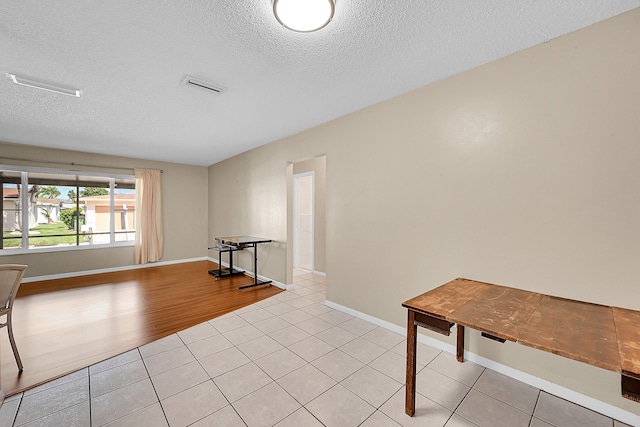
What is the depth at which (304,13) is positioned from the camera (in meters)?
1.48

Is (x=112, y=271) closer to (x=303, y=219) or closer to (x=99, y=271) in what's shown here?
(x=99, y=271)

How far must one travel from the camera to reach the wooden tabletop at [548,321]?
1.09 meters

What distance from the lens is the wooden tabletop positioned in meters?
1.09

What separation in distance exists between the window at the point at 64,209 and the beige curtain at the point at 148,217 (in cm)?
23

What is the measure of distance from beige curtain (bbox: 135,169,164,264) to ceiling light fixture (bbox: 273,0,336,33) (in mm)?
5733

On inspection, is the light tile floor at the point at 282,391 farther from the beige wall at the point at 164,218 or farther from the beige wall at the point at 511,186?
the beige wall at the point at 164,218

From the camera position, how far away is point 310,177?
5.65 meters

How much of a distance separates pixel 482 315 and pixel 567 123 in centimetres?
149

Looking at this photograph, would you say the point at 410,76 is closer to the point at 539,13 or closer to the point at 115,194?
the point at 539,13

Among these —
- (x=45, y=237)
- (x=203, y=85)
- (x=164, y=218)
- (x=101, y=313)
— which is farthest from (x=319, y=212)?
(x=45, y=237)

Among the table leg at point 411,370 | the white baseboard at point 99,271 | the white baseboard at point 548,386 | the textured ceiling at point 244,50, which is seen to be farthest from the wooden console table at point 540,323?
the white baseboard at point 99,271

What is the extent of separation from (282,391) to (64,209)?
6101 millimetres

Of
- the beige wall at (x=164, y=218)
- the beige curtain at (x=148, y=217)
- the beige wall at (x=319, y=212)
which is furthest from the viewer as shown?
the beige curtain at (x=148, y=217)

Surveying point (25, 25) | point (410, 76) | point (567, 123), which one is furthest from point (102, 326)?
point (567, 123)
